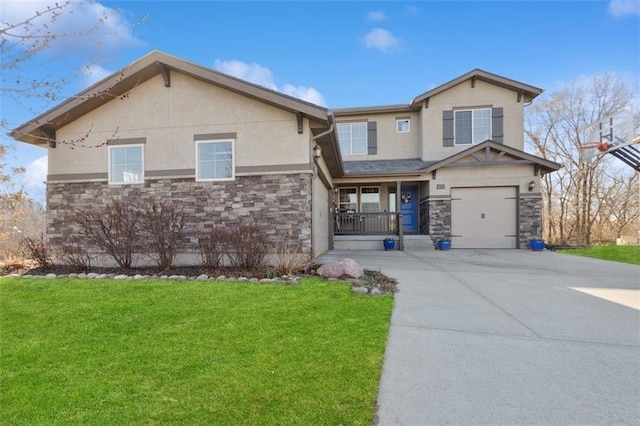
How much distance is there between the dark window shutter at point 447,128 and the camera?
1446 cm

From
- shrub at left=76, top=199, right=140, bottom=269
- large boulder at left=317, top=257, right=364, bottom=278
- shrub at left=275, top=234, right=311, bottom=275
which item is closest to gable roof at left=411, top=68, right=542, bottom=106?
shrub at left=275, top=234, right=311, bottom=275

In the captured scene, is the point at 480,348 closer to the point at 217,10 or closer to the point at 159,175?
the point at 159,175

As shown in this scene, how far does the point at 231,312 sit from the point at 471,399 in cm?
309

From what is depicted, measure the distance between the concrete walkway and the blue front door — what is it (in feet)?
29.4

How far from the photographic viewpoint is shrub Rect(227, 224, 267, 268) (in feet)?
23.7

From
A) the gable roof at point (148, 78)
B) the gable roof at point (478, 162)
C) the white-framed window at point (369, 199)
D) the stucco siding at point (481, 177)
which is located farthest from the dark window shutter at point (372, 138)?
the gable roof at point (148, 78)

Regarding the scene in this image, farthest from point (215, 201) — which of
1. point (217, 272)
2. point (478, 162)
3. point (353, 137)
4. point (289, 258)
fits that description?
point (478, 162)

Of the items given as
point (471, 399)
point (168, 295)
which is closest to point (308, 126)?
point (168, 295)

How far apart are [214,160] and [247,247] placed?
2.91m

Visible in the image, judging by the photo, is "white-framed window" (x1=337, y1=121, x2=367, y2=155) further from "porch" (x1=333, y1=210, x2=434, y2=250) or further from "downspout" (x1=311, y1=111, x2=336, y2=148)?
"downspout" (x1=311, y1=111, x2=336, y2=148)

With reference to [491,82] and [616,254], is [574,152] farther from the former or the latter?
[616,254]

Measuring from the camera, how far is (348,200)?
15.6 meters

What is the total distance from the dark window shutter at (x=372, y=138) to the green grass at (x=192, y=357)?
37.9 feet

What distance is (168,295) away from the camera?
205 inches
